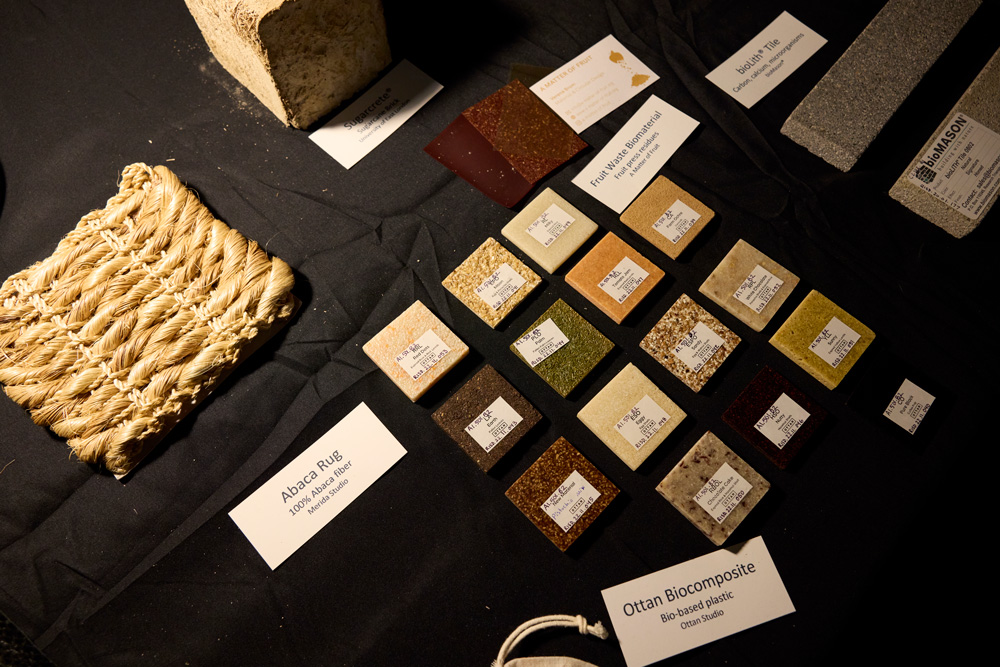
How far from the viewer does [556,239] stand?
66.7 inches

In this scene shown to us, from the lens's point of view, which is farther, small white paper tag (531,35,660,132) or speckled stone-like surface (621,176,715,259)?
small white paper tag (531,35,660,132)

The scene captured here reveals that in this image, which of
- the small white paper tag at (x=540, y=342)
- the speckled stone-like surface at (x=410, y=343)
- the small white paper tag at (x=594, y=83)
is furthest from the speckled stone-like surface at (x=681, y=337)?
the small white paper tag at (x=594, y=83)

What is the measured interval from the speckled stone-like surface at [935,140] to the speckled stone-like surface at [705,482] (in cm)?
94

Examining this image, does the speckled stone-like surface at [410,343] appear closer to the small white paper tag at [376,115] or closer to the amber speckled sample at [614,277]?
the amber speckled sample at [614,277]

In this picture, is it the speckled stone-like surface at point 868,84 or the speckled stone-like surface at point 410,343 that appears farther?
the speckled stone-like surface at point 868,84

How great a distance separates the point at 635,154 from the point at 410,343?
87cm

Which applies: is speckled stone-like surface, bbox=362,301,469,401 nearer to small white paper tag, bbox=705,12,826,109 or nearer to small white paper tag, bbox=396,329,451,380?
small white paper tag, bbox=396,329,451,380

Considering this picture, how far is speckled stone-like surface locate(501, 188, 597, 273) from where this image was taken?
1.68m

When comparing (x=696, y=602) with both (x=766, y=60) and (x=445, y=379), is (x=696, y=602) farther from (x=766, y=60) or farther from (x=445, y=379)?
(x=766, y=60)

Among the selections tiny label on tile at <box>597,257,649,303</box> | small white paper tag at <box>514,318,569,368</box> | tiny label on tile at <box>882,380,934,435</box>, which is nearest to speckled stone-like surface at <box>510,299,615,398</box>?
small white paper tag at <box>514,318,569,368</box>

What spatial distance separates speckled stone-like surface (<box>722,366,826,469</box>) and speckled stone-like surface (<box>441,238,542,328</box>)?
60cm

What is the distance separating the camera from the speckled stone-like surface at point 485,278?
164 centimetres

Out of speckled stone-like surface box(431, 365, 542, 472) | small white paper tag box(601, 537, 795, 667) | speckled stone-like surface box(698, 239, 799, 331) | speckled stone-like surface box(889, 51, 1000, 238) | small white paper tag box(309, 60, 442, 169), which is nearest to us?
small white paper tag box(601, 537, 795, 667)

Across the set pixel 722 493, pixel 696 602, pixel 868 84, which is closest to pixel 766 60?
pixel 868 84
